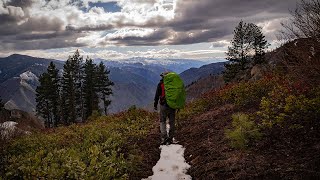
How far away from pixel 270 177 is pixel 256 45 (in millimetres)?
55121

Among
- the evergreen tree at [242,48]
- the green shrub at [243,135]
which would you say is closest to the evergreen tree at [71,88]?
the evergreen tree at [242,48]

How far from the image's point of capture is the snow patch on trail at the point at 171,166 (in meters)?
7.74

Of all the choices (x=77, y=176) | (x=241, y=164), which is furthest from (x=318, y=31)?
(x=77, y=176)

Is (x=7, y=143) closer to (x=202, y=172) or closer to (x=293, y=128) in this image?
(x=202, y=172)

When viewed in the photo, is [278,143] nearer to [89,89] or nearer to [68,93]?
[89,89]

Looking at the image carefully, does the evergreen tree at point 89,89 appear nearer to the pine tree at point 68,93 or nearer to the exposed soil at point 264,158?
the pine tree at point 68,93

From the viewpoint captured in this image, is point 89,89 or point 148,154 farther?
point 89,89

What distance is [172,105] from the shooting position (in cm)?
1102

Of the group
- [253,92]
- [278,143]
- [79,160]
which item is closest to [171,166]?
Result: [79,160]

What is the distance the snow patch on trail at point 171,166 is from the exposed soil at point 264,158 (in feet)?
0.76

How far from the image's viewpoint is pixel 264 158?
7.19m

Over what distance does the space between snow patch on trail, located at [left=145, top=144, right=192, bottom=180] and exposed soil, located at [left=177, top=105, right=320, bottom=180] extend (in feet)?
0.76

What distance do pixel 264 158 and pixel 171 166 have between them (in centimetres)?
254

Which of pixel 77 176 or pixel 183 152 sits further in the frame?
pixel 183 152
